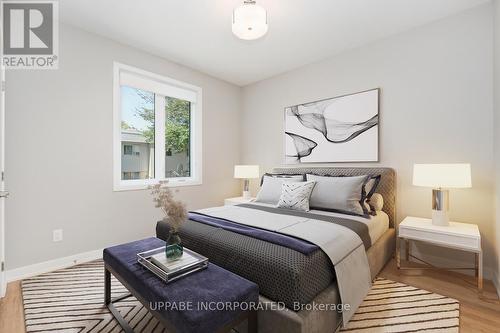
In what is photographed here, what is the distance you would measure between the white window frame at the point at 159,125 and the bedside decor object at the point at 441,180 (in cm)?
298

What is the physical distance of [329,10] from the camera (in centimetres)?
238

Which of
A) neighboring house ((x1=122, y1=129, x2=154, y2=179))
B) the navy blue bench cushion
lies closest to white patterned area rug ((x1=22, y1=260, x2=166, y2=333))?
the navy blue bench cushion

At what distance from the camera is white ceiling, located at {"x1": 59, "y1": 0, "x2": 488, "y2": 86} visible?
2.32 metres

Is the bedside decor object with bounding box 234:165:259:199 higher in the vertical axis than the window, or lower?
lower

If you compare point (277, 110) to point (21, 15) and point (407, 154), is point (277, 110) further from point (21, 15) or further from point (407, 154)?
point (21, 15)

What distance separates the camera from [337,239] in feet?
5.75

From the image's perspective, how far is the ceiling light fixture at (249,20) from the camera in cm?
201

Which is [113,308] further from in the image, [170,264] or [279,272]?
[279,272]

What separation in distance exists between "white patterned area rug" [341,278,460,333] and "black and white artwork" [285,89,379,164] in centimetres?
152

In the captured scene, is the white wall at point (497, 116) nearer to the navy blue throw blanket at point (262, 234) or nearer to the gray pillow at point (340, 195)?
the gray pillow at point (340, 195)

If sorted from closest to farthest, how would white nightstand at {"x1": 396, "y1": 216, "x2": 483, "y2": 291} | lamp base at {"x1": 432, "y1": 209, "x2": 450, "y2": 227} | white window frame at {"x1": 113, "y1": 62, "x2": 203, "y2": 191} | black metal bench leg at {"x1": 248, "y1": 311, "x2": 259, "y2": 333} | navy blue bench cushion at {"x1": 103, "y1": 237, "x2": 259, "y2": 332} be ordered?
1. navy blue bench cushion at {"x1": 103, "y1": 237, "x2": 259, "y2": 332}
2. black metal bench leg at {"x1": 248, "y1": 311, "x2": 259, "y2": 333}
3. white nightstand at {"x1": 396, "y1": 216, "x2": 483, "y2": 291}
4. lamp base at {"x1": 432, "y1": 209, "x2": 450, "y2": 227}
5. white window frame at {"x1": 113, "y1": 62, "x2": 203, "y2": 191}

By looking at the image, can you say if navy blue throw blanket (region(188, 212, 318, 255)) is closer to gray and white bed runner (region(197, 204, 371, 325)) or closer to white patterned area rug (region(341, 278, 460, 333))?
gray and white bed runner (region(197, 204, 371, 325))

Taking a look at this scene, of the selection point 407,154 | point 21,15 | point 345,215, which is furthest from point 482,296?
point 21,15

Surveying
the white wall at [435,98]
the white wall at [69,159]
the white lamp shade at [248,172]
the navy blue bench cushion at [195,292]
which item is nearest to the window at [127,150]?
the white wall at [69,159]
